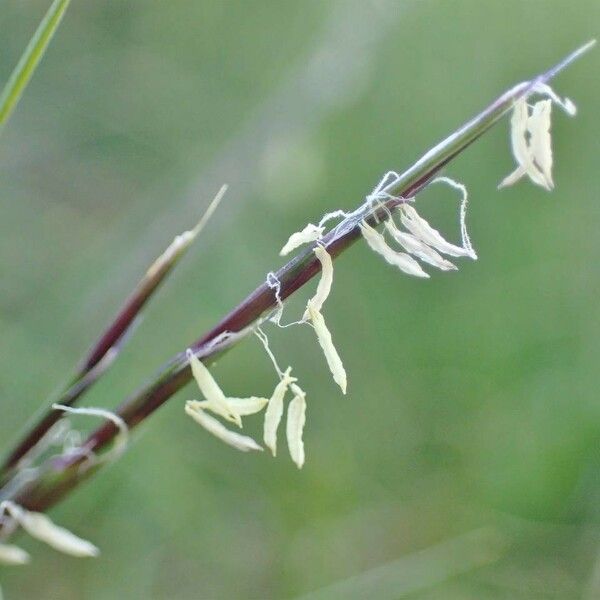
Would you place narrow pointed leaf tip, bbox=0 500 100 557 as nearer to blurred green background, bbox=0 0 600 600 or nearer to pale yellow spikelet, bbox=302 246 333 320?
pale yellow spikelet, bbox=302 246 333 320

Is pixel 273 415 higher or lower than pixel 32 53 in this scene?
lower

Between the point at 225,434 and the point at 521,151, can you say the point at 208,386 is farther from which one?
the point at 521,151

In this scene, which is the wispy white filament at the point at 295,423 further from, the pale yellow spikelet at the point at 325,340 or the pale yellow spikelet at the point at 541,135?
the pale yellow spikelet at the point at 541,135

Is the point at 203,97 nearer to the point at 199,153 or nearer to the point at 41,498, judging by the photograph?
the point at 199,153

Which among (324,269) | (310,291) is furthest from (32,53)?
(310,291)

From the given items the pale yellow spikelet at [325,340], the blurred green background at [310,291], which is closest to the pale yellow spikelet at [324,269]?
the pale yellow spikelet at [325,340]

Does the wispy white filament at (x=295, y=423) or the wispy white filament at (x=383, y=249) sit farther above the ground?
the wispy white filament at (x=383, y=249)

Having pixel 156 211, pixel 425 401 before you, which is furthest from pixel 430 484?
pixel 156 211
